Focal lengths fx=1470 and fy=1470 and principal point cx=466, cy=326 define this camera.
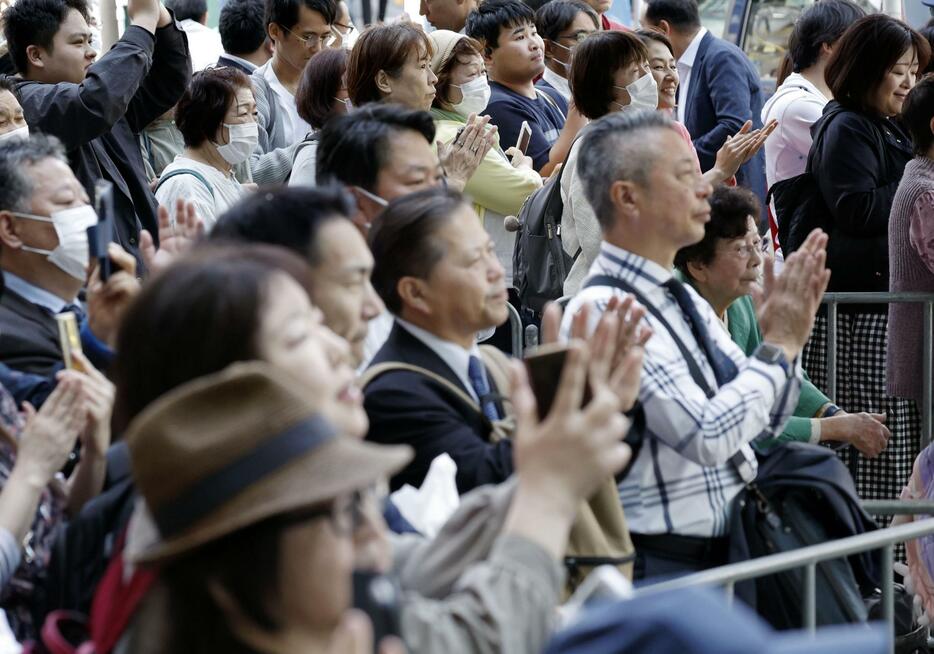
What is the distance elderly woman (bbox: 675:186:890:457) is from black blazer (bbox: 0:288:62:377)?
88.4 inches

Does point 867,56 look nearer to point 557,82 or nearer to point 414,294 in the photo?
point 557,82

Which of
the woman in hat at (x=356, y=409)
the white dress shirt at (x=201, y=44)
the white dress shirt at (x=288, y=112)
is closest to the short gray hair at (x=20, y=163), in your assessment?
the woman in hat at (x=356, y=409)

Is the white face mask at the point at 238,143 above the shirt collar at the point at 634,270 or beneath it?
beneath

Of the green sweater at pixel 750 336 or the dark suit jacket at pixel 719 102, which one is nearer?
the green sweater at pixel 750 336

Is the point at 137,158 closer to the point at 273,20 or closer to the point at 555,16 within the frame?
the point at 273,20

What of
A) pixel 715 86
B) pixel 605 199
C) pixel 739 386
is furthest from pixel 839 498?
pixel 715 86

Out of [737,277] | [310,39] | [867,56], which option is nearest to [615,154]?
[737,277]

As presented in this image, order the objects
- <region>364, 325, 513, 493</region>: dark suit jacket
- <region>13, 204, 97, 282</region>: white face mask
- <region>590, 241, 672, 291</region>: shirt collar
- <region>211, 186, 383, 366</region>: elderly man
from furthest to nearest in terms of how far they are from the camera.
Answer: <region>13, 204, 97, 282</region>: white face mask
<region>590, 241, 672, 291</region>: shirt collar
<region>364, 325, 513, 493</region>: dark suit jacket
<region>211, 186, 383, 366</region>: elderly man

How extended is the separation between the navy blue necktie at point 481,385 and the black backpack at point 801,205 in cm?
330

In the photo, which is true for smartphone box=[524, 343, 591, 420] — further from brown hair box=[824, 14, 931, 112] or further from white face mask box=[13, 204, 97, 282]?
brown hair box=[824, 14, 931, 112]

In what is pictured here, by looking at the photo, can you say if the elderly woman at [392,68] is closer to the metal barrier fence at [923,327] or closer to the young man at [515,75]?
the young man at [515,75]

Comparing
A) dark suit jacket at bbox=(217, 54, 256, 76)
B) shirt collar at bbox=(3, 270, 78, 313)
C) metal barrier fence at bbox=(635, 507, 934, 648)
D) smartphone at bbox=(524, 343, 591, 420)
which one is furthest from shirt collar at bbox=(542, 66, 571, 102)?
smartphone at bbox=(524, 343, 591, 420)

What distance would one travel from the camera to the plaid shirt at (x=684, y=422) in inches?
143

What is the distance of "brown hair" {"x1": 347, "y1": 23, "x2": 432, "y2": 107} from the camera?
5.70 metres
